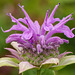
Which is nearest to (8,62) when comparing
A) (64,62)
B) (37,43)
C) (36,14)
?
(37,43)

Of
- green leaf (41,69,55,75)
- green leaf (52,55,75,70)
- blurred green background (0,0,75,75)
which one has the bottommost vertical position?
green leaf (41,69,55,75)

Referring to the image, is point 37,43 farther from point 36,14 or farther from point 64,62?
point 36,14

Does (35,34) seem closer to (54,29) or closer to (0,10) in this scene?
(54,29)

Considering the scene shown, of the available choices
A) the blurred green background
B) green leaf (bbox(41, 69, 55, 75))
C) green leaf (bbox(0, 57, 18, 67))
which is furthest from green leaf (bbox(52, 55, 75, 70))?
the blurred green background

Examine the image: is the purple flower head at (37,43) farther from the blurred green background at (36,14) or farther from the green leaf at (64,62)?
the blurred green background at (36,14)

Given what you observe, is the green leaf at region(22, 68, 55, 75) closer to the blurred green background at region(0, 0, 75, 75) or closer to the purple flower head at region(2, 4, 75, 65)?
the purple flower head at region(2, 4, 75, 65)

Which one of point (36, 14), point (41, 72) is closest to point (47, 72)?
point (41, 72)

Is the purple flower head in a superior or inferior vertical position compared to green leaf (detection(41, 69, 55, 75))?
superior

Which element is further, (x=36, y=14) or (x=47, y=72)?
(x=36, y=14)

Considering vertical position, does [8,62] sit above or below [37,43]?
below

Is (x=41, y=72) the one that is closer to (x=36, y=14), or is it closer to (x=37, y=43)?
(x=37, y=43)

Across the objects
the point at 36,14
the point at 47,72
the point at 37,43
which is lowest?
the point at 47,72

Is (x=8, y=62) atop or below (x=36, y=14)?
below
